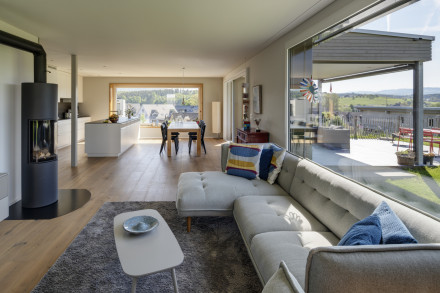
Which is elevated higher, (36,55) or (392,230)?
(36,55)

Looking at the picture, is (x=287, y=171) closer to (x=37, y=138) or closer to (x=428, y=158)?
(x=428, y=158)

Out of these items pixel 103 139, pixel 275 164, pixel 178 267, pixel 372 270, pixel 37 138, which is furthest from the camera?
pixel 103 139

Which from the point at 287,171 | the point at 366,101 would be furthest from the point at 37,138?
the point at 366,101

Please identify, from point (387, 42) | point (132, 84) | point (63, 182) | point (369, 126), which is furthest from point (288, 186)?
point (132, 84)

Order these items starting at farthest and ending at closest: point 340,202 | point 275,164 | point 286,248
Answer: point 275,164 < point 340,202 < point 286,248

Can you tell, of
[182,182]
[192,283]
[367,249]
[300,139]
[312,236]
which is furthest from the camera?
[300,139]

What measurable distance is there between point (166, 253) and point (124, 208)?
206cm

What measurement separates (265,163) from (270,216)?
127 centimetres

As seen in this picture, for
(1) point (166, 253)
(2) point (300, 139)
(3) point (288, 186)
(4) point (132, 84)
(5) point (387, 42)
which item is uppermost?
(4) point (132, 84)

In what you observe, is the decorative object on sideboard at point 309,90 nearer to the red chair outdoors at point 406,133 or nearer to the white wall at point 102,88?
the red chair outdoors at point 406,133

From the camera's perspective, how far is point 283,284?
1.05m

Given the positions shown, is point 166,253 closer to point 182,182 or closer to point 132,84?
point 182,182

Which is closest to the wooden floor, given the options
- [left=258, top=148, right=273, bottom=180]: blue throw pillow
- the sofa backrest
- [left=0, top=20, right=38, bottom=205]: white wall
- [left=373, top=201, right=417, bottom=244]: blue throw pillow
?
[left=0, top=20, right=38, bottom=205]: white wall

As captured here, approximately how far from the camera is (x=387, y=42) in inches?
95.7
